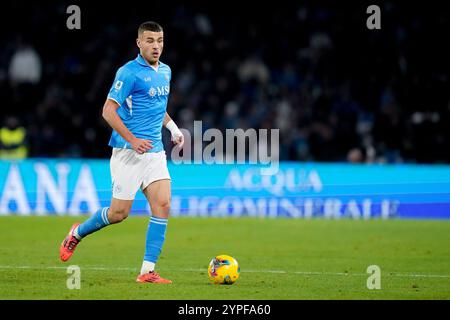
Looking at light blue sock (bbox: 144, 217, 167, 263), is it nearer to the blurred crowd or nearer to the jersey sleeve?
the jersey sleeve

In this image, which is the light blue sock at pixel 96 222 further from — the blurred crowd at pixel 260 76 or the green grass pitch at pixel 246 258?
the blurred crowd at pixel 260 76

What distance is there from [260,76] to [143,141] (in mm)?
15519

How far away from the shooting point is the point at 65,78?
25797 millimetres

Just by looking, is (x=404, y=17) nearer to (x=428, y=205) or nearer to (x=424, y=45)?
(x=424, y=45)

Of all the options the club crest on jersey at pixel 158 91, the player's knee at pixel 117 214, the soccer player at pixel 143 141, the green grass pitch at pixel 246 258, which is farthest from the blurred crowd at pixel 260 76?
the player's knee at pixel 117 214

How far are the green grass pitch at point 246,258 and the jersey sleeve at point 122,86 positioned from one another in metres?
1.86

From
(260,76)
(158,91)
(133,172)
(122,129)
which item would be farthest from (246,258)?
(260,76)

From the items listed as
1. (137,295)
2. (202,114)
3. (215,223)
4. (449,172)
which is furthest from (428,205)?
(137,295)

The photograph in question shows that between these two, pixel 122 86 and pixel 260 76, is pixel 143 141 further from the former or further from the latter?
pixel 260 76

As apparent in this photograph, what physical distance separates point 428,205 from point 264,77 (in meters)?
6.98

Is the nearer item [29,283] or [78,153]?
[29,283]

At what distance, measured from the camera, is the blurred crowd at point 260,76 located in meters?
22.8

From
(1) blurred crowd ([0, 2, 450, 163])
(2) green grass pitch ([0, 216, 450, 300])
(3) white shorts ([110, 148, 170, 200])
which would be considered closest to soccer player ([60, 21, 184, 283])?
(3) white shorts ([110, 148, 170, 200])

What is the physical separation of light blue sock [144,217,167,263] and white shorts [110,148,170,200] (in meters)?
0.39
